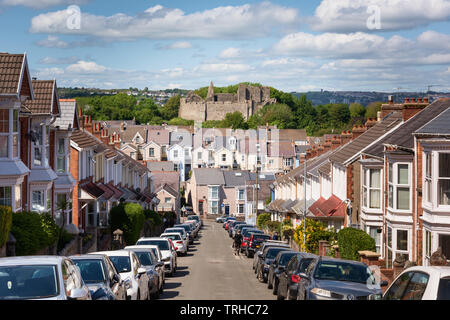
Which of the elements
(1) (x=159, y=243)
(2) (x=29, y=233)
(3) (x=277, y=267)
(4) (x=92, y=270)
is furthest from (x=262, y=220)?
(4) (x=92, y=270)

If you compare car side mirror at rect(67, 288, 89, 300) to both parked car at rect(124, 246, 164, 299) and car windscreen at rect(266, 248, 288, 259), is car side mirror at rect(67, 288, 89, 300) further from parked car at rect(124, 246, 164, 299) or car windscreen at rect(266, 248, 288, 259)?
car windscreen at rect(266, 248, 288, 259)

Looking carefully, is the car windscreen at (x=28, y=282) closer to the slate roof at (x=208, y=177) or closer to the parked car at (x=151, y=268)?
the parked car at (x=151, y=268)

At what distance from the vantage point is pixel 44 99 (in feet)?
94.5

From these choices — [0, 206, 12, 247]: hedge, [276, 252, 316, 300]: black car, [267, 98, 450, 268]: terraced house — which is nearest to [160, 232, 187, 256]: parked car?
[267, 98, 450, 268]: terraced house

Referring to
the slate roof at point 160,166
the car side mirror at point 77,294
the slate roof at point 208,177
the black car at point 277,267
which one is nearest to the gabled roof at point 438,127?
the black car at point 277,267

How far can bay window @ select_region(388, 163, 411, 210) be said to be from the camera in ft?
88.0

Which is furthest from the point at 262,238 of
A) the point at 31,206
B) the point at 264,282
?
the point at 31,206

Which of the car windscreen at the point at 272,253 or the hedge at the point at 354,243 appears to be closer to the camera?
the car windscreen at the point at 272,253

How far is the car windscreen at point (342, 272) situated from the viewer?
16.6m

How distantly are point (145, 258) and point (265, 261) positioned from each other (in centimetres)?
582

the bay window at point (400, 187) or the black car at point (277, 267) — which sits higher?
the bay window at point (400, 187)

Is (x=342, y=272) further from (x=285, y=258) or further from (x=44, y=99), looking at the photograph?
(x=44, y=99)

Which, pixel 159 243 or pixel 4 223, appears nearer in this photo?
pixel 4 223
